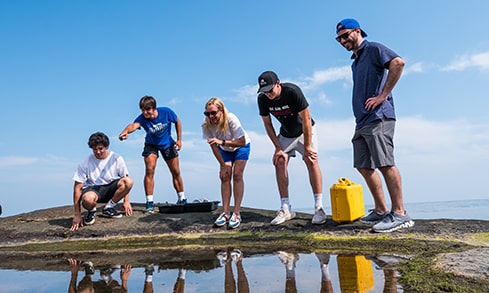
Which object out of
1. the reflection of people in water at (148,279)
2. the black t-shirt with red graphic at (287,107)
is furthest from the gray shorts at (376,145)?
the reflection of people in water at (148,279)

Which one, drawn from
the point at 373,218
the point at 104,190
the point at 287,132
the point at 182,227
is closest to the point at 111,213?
the point at 104,190

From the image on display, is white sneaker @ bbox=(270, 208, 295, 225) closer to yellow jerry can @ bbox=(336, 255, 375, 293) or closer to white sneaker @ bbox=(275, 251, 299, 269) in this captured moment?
white sneaker @ bbox=(275, 251, 299, 269)

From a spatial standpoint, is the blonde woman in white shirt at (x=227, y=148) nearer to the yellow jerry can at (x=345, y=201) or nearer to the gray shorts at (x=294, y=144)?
the gray shorts at (x=294, y=144)

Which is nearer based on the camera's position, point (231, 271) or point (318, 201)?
point (231, 271)

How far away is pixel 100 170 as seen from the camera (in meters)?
6.58

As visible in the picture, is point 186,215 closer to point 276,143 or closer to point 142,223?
point 142,223

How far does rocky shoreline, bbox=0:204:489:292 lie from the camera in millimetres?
4168

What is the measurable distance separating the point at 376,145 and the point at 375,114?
35 cm

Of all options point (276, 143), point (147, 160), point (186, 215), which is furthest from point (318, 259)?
point (147, 160)

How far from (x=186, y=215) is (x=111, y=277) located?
311cm

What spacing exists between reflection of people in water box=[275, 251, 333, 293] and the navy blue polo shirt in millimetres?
1662

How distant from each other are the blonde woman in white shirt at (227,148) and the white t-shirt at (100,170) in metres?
1.66

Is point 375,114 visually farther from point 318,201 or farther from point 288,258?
point 288,258

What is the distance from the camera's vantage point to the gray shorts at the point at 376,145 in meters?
4.59
